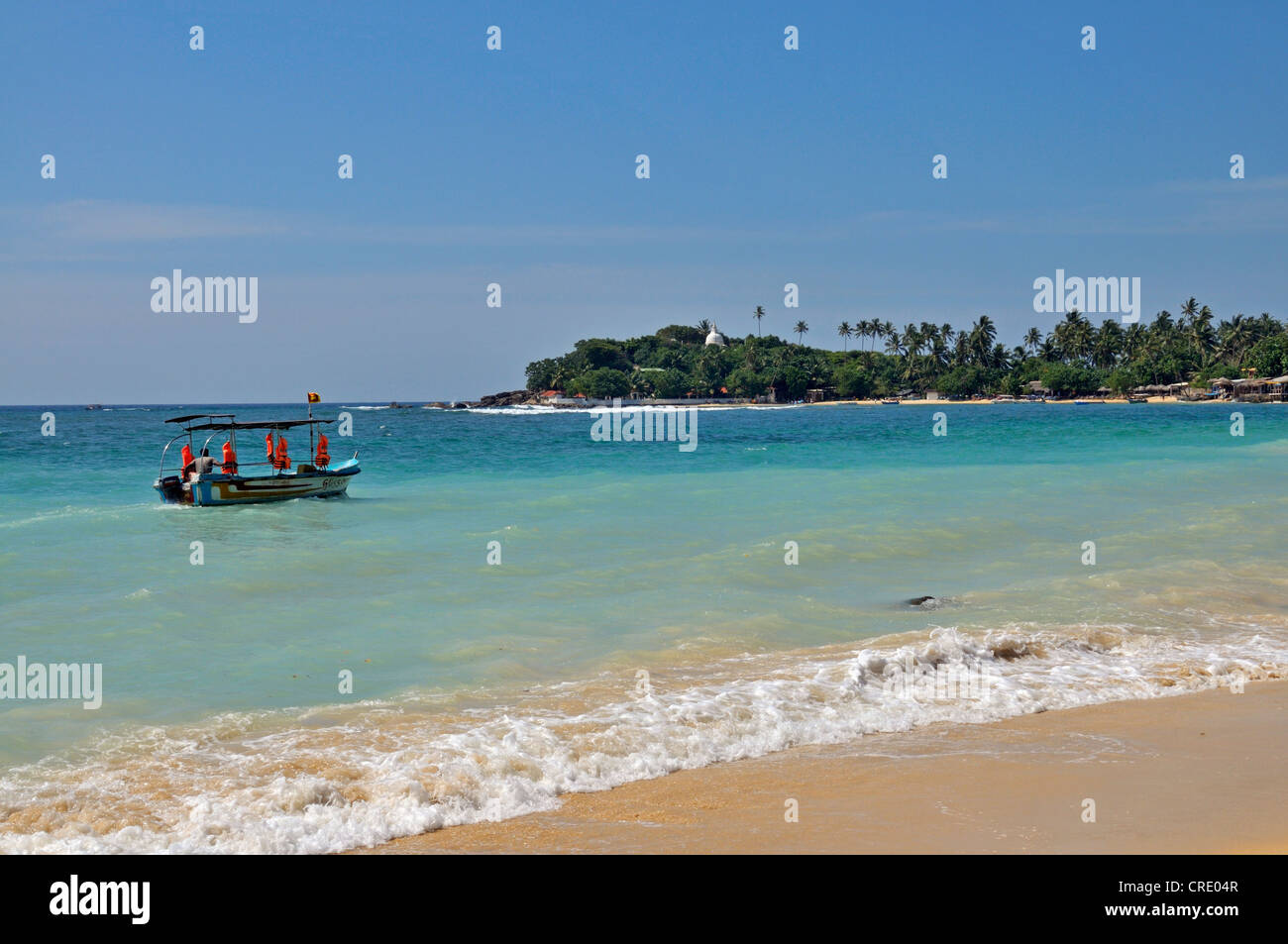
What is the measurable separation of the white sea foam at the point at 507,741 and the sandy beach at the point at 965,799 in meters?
0.33

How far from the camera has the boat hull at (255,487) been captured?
27.7m

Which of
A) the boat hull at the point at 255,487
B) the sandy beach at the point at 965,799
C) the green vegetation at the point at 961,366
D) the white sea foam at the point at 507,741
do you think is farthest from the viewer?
the green vegetation at the point at 961,366

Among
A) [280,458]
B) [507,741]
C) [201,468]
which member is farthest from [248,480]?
[507,741]

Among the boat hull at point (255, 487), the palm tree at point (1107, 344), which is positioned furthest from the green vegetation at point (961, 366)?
the boat hull at point (255, 487)

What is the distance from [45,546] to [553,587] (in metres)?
11.1

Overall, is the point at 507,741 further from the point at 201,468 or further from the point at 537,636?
the point at 201,468

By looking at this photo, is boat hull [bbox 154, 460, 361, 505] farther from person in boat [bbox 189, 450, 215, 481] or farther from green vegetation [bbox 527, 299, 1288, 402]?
green vegetation [bbox 527, 299, 1288, 402]

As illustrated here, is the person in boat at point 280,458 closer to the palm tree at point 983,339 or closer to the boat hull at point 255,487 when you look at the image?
the boat hull at point 255,487

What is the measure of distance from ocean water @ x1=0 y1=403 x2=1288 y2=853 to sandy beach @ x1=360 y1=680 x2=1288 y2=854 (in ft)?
1.38

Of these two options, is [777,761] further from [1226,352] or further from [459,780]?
[1226,352]

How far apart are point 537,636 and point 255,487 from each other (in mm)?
19479

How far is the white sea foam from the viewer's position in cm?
640

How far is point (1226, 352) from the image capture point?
14900 cm
